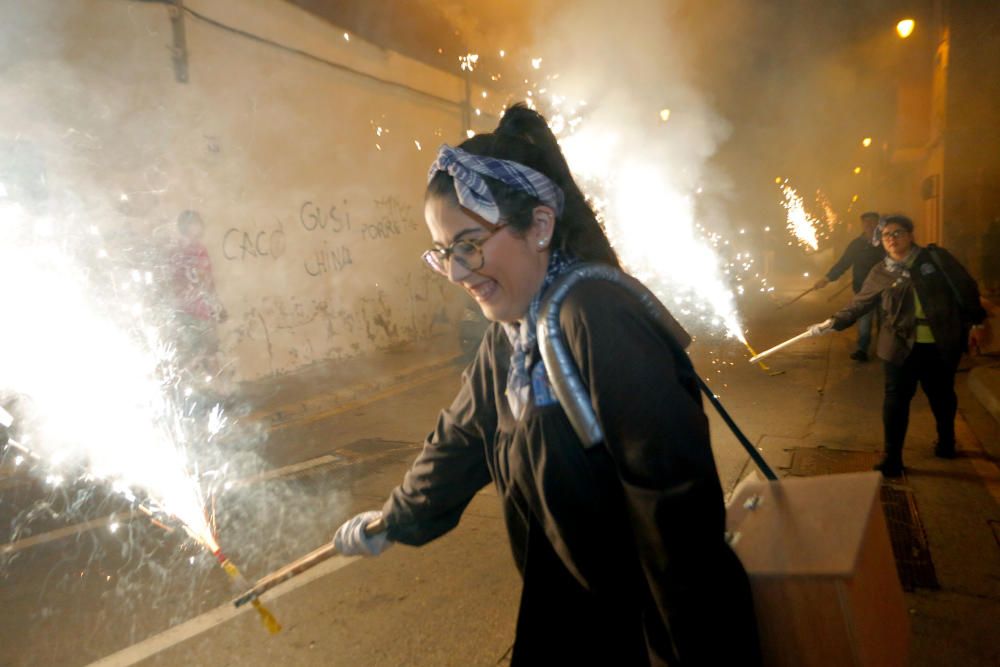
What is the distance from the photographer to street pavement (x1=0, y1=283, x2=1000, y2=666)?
3213 millimetres

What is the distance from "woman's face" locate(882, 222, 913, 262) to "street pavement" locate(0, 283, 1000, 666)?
163 cm

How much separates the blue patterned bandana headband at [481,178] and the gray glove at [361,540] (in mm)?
988

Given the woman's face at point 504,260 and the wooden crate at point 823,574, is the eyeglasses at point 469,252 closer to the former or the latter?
the woman's face at point 504,260

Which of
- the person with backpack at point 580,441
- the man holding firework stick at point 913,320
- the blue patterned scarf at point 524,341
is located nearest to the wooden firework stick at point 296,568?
the person with backpack at point 580,441

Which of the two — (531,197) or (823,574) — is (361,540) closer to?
(531,197)

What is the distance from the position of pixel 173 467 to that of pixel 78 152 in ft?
13.5

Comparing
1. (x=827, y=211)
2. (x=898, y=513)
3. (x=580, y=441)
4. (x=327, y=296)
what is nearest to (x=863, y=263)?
(x=898, y=513)

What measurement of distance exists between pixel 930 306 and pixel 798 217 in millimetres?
37652

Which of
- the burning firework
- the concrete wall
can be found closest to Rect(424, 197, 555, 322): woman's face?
the burning firework

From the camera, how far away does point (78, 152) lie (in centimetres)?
736

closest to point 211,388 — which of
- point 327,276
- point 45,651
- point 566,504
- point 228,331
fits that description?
point 228,331

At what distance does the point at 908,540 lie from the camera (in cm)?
403

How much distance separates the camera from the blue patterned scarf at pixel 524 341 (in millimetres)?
1457

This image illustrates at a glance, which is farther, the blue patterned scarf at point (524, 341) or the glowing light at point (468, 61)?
the glowing light at point (468, 61)
